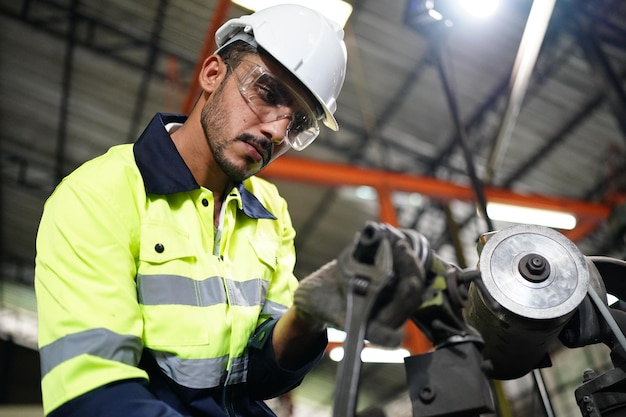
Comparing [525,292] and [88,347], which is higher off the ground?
[525,292]

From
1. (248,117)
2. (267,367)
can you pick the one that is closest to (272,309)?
(267,367)

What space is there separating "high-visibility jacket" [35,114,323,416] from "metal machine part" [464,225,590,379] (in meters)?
0.61

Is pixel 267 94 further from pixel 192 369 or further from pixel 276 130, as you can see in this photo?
pixel 192 369

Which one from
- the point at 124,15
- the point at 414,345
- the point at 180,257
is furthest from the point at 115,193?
the point at 124,15

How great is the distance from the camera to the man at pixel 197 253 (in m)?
1.34

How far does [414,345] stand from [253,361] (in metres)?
4.45

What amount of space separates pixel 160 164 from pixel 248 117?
333 mm

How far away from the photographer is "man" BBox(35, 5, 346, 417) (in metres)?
1.34

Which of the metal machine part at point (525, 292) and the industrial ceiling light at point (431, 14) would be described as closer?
the metal machine part at point (525, 292)

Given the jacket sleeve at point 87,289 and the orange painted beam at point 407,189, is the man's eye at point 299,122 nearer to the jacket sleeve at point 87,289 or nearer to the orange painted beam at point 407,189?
the jacket sleeve at point 87,289

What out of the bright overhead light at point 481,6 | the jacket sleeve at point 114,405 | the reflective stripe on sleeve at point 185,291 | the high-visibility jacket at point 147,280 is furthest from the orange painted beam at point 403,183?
the jacket sleeve at point 114,405

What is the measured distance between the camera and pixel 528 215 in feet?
22.9

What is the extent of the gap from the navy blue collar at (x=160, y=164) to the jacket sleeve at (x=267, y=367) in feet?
1.54

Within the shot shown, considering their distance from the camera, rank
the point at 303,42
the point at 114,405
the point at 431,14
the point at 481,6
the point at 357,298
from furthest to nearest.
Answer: the point at 431,14 → the point at 481,6 → the point at 303,42 → the point at 114,405 → the point at 357,298
